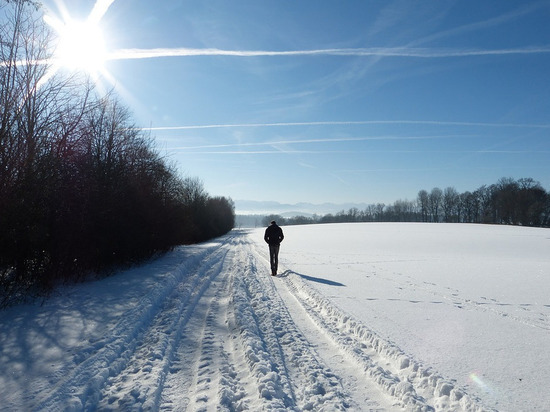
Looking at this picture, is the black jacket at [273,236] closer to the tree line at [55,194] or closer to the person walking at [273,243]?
the person walking at [273,243]

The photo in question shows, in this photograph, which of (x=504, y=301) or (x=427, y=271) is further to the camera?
(x=427, y=271)

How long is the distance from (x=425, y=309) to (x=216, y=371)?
5.15m

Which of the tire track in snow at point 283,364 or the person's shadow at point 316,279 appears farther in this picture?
the person's shadow at point 316,279

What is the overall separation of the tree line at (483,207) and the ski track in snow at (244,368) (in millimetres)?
64845

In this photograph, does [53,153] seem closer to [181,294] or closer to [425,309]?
[181,294]

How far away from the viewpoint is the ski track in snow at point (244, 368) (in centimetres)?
336

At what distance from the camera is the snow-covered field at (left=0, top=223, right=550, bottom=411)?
3430mm

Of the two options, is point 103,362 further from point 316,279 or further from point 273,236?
point 273,236

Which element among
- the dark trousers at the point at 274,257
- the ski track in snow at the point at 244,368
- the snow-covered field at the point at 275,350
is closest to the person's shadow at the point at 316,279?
the dark trousers at the point at 274,257

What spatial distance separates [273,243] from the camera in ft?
40.7

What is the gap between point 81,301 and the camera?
24.1ft

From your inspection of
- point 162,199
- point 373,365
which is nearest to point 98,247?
point 162,199

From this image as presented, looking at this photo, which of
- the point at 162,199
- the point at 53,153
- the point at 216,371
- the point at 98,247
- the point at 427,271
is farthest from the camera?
the point at 162,199

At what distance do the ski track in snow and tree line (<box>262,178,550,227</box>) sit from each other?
64845 millimetres
